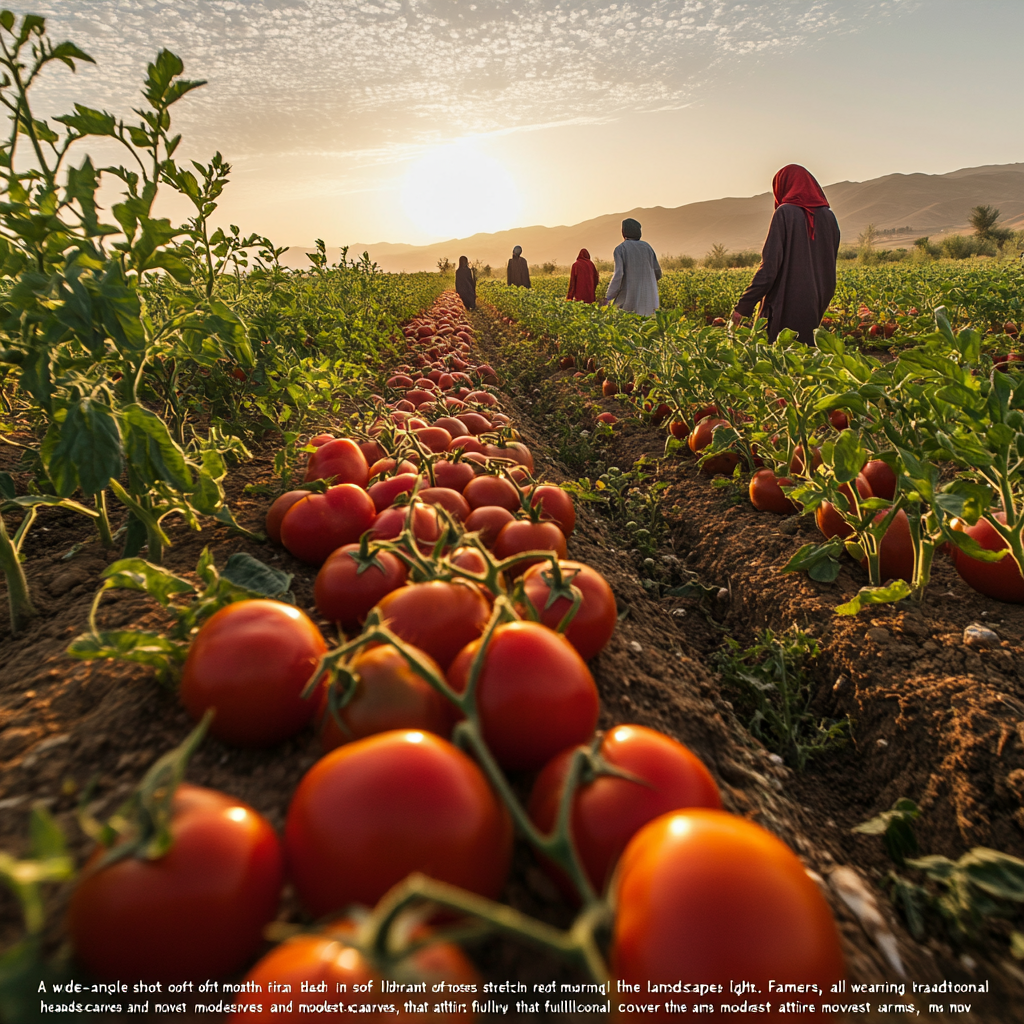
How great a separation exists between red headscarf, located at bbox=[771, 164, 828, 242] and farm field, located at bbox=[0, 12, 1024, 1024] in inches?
97.3

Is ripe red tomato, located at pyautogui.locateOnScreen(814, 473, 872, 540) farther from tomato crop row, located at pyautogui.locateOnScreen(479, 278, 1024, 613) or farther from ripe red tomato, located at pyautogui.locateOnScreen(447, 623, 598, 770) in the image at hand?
ripe red tomato, located at pyautogui.locateOnScreen(447, 623, 598, 770)

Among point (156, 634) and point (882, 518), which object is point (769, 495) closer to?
point (882, 518)

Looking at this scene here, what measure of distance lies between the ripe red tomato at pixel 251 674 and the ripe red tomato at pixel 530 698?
0.40 m

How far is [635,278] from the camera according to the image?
8469mm

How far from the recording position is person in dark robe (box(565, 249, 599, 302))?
39.9 feet

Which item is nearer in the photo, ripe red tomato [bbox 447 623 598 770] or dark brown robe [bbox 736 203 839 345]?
ripe red tomato [bbox 447 623 598 770]

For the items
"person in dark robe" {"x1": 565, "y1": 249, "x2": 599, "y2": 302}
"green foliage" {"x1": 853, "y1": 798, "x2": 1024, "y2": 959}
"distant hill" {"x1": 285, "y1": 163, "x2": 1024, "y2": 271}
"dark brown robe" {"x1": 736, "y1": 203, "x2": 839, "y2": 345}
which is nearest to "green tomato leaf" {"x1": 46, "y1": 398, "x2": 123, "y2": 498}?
"green foliage" {"x1": 853, "y1": 798, "x2": 1024, "y2": 959}

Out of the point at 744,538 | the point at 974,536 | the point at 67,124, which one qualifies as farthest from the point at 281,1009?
the point at 744,538

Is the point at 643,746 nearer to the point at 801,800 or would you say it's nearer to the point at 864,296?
the point at 801,800

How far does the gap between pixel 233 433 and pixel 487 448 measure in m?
1.64

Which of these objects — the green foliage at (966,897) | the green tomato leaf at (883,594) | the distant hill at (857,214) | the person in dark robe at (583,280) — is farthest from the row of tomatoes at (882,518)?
the distant hill at (857,214)

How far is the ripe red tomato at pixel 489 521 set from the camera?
226 cm

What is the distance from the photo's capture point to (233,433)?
145 inches

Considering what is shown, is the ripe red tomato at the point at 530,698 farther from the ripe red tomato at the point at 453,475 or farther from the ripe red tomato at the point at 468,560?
the ripe red tomato at the point at 453,475
